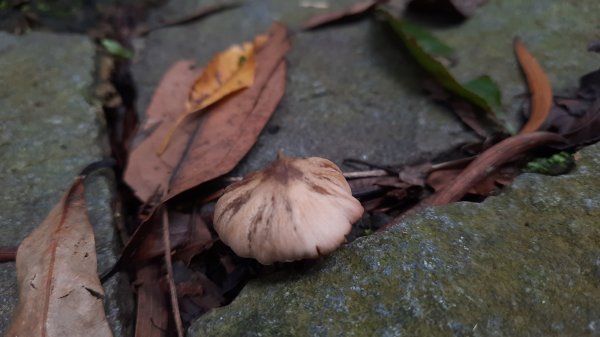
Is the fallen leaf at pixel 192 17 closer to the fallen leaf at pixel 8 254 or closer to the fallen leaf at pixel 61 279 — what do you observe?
the fallen leaf at pixel 61 279

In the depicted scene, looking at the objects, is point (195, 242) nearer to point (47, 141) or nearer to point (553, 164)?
point (47, 141)

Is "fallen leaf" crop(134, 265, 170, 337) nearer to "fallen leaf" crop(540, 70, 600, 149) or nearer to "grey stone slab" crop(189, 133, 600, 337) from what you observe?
"grey stone slab" crop(189, 133, 600, 337)

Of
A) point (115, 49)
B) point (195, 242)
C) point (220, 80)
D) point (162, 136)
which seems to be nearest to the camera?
point (195, 242)

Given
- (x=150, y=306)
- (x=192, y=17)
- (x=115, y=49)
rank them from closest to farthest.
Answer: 1. (x=150, y=306)
2. (x=115, y=49)
3. (x=192, y=17)

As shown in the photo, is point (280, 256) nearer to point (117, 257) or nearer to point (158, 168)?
point (117, 257)

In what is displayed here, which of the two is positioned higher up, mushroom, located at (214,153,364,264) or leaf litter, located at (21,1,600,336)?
mushroom, located at (214,153,364,264)

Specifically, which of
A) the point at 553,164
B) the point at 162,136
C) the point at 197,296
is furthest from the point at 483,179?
the point at 162,136

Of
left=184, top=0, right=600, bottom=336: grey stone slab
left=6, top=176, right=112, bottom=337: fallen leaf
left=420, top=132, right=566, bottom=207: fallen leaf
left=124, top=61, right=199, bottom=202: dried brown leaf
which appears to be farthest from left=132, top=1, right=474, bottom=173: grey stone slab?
left=6, top=176, right=112, bottom=337: fallen leaf

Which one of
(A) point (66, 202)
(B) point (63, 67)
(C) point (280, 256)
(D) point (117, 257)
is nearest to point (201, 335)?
(C) point (280, 256)
